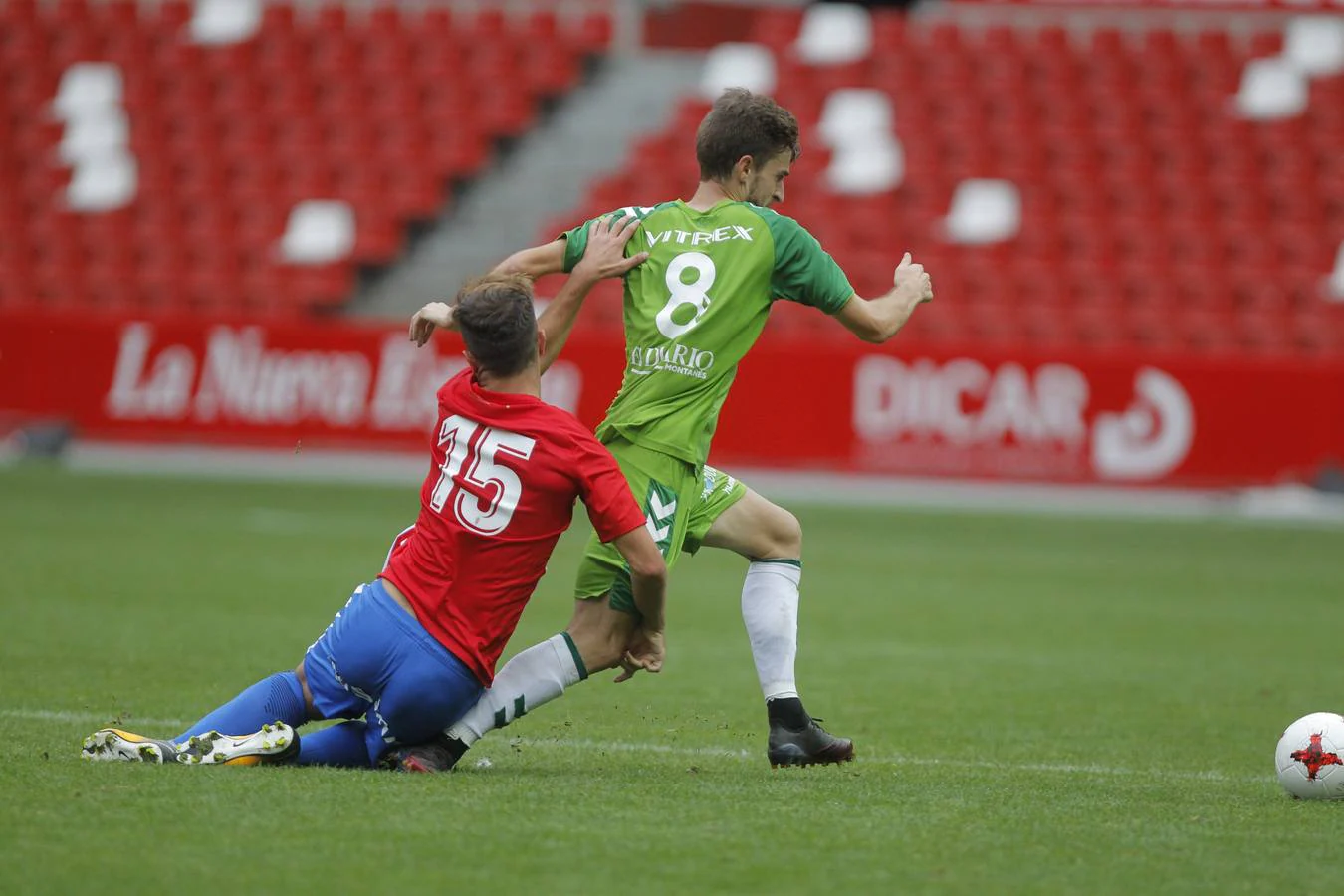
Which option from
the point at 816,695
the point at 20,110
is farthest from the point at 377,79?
the point at 816,695

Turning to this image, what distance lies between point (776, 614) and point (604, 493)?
94 centimetres

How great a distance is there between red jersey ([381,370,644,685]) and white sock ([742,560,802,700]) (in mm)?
844

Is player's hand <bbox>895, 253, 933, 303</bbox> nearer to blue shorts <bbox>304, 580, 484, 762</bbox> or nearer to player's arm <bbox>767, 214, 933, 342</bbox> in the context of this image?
player's arm <bbox>767, 214, 933, 342</bbox>

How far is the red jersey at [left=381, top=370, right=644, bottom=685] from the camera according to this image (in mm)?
5180

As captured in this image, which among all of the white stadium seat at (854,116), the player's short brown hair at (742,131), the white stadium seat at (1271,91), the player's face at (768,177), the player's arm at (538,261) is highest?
the white stadium seat at (1271,91)

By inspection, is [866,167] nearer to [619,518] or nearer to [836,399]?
[836,399]

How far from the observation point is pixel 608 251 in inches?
220

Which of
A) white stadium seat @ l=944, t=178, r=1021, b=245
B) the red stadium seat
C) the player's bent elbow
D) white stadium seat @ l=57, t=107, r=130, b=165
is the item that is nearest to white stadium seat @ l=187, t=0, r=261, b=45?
the red stadium seat

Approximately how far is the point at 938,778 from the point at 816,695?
205 centimetres

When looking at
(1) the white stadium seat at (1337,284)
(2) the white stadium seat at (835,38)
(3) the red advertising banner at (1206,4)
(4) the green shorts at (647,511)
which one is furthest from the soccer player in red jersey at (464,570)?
(3) the red advertising banner at (1206,4)

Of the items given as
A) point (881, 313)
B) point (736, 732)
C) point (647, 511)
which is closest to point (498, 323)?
point (647, 511)

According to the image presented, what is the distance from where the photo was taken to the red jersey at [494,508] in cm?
518

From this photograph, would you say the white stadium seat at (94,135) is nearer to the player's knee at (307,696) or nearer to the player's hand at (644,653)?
the player's knee at (307,696)

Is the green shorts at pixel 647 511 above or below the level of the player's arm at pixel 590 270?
below
